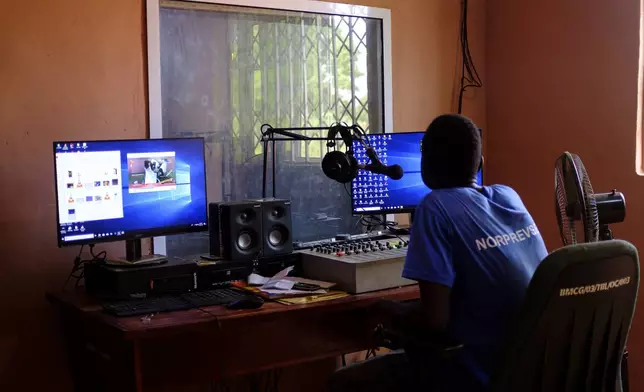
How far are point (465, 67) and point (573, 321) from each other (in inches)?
90.7

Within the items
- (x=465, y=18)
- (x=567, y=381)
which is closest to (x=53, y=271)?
(x=567, y=381)

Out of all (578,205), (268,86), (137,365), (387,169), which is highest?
(268,86)

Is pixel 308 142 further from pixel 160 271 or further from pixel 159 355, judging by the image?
pixel 159 355

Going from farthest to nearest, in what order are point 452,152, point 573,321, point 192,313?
point 192,313 < point 452,152 < point 573,321

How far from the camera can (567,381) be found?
6.00 feet

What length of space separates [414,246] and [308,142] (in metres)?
1.49

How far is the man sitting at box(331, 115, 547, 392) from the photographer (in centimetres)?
188

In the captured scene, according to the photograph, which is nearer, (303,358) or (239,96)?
(303,358)

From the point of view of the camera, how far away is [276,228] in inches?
109

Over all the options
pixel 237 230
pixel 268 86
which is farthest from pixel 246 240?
pixel 268 86

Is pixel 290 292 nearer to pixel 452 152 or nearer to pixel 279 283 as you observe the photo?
pixel 279 283

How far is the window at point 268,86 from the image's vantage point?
2.95 m

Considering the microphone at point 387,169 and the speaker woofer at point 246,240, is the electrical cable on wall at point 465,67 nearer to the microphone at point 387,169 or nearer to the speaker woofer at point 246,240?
the microphone at point 387,169

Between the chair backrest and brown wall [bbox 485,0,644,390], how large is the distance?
1.53 meters
